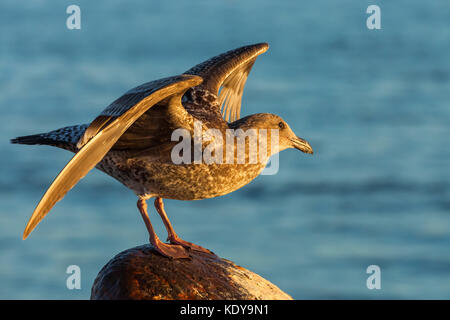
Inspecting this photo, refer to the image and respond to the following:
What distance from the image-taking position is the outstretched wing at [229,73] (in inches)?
292

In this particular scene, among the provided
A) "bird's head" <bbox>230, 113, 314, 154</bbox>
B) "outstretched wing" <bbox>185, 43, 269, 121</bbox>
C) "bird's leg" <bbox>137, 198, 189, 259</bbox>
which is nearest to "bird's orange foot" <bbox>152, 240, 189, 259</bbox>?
"bird's leg" <bbox>137, 198, 189, 259</bbox>

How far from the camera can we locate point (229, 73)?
7.51 m

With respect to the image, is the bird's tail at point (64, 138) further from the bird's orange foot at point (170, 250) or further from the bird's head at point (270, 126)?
the bird's head at point (270, 126)

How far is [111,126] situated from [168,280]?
1.14 metres

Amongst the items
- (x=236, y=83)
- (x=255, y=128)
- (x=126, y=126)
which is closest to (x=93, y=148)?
(x=126, y=126)

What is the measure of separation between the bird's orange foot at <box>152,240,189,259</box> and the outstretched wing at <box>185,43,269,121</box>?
1692 millimetres

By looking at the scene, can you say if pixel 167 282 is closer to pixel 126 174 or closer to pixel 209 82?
pixel 126 174

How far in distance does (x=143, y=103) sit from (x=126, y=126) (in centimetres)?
19

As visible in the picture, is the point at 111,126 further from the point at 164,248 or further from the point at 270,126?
the point at 270,126

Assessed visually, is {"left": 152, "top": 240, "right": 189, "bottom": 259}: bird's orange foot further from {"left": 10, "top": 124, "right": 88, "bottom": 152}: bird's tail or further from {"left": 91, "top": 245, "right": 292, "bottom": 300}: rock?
{"left": 10, "top": 124, "right": 88, "bottom": 152}: bird's tail

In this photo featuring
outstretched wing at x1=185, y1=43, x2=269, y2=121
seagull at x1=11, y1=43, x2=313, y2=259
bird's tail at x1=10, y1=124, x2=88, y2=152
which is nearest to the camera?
seagull at x1=11, y1=43, x2=313, y2=259

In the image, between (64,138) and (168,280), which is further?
(64,138)

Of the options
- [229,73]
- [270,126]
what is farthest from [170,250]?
[229,73]

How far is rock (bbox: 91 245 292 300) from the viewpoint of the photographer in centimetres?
565
